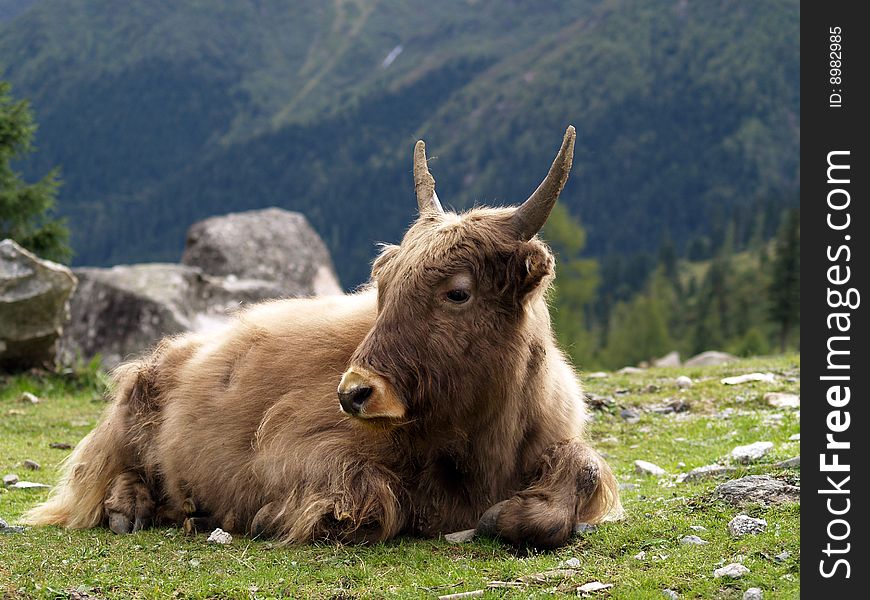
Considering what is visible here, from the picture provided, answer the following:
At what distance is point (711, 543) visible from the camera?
5.73m

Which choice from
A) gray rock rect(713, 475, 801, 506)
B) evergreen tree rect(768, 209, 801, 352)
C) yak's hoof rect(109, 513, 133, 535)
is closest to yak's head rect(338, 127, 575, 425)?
gray rock rect(713, 475, 801, 506)

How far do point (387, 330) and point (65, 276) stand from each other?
10.4 m

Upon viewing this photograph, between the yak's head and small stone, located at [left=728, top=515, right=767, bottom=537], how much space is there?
1560 mm

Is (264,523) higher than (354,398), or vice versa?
(354,398)

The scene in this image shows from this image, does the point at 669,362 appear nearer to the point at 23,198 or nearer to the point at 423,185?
the point at 23,198

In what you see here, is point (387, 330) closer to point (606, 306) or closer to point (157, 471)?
point (157, 471)

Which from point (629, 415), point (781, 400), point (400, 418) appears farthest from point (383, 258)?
point (781, 400)

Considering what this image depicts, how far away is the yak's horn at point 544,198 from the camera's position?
6000mm

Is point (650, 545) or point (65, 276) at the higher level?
point (65, 276)

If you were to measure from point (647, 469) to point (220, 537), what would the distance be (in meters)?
4.07

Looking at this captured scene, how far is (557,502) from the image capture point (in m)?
6.32

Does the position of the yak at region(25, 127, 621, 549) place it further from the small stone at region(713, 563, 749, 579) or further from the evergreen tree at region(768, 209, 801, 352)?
the evergreen tree at region(768, 209, 801, 352)
